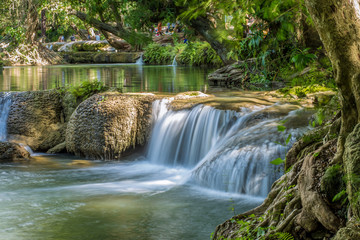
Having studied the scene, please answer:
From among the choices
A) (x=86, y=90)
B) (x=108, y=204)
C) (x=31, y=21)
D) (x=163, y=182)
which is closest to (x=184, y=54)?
(x=31, y=21)

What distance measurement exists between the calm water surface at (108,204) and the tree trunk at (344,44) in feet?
8.33

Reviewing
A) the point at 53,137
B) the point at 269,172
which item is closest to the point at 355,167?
the point at 269,172

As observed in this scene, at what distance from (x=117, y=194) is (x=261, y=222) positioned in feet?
12.4

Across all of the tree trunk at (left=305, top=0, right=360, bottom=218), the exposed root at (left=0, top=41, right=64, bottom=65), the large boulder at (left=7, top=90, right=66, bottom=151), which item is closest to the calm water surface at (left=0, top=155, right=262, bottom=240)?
the large boulder at (left=7, top=90, right=66, bottom=151)

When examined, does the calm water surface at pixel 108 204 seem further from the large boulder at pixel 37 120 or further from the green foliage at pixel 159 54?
the green foliage at pixel 159 54

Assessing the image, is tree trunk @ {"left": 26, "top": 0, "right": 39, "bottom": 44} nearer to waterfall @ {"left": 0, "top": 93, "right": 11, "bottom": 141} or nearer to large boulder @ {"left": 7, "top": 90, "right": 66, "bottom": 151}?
waterfall @ {"left": 0, "top": 93, "right": 11, "bottom": 141}

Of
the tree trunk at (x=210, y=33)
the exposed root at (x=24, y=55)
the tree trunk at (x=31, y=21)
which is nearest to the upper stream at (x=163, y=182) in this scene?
the tree trunk at (x=210, y=33)

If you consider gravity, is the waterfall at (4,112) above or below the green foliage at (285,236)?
above

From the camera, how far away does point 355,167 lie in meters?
2.83

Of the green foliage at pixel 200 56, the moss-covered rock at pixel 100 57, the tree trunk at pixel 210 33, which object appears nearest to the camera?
the tree trunk at pixel 210 33

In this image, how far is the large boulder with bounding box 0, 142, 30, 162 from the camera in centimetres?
962

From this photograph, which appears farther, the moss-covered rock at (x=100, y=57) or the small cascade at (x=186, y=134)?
the moss-covered rock at (x=100, y=57)

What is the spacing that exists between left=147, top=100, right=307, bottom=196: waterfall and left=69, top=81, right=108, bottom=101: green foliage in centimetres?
213

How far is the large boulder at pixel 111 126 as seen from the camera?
9.69 meters
